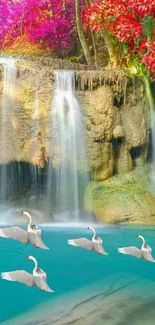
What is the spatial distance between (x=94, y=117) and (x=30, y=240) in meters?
10.3

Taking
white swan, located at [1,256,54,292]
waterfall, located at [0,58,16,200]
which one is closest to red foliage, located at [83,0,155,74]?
waterfall, located at [0,58,16,200]

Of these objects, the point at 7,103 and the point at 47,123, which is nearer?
the point at 7,103

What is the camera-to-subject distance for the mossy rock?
15227 mm

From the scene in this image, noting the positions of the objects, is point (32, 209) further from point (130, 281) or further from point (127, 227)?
point (130, 281)

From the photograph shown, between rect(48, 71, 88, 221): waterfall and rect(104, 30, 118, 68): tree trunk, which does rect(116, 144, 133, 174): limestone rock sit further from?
rect(104, 30, 118, 68): tree trunk

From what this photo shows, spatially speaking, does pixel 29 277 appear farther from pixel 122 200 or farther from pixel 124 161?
pixel 124 161

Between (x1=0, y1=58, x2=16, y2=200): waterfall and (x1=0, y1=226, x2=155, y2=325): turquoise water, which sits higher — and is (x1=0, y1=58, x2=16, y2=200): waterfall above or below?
above

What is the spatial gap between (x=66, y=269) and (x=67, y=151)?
788cm

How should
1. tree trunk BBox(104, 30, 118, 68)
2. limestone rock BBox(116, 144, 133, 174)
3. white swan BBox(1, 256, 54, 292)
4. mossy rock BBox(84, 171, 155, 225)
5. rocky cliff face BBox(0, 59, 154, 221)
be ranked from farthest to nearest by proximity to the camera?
1. tree trunk BBox(104, 30, 118, 68)
2. limestone rock BBox(116, 144, 133, 174)
3. rocky cliff face BBox(0, 59, 154, 221)
4. mossy rock BBox(84, 171, 155, 225)
5. white swan BBox(1, 256, 54, 292)

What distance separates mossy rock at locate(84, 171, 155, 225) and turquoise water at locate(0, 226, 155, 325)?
2.03 m

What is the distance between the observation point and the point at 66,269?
30.5 ft

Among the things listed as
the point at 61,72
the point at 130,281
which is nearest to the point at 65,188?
the point at 61,72

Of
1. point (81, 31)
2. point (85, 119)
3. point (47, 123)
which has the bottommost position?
point (47, 123)

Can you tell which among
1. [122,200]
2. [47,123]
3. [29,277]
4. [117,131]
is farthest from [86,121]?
[29,277]
